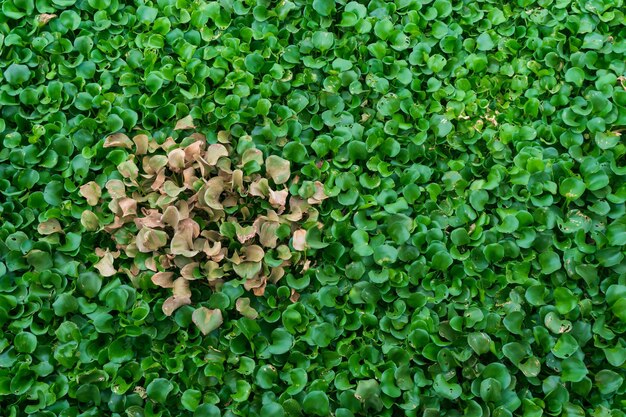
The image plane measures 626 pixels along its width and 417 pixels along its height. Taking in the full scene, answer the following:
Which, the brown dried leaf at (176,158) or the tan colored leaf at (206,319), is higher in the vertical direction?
the brown dried leaf at (176,158)

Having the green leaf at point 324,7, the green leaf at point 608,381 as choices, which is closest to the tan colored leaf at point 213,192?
the green leaf at point 324,7

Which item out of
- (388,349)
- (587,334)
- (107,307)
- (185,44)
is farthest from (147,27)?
(587,334)

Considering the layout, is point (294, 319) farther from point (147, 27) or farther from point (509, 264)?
point (147, 27)

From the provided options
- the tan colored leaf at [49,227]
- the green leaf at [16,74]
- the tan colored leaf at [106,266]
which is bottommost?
the tan colored leaf at [106,266]

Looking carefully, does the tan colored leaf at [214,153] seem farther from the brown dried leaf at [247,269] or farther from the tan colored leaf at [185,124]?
the brown dried leaf at [247,269]

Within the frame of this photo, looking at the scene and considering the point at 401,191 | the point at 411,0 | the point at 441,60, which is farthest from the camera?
the point at 411,0

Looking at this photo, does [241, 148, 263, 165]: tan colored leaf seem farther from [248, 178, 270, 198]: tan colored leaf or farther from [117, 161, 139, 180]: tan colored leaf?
[117, 161, 139, 180]: tan colored leaf
